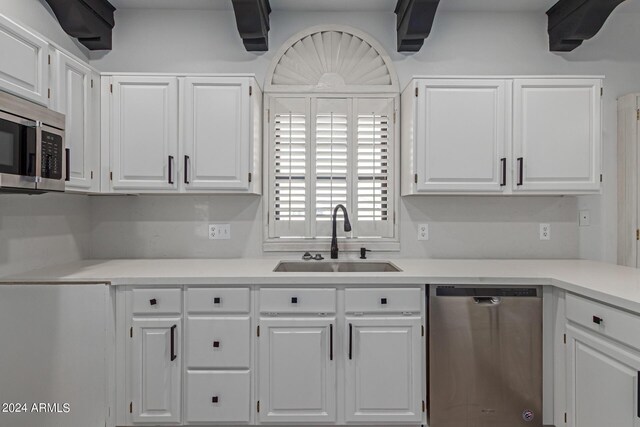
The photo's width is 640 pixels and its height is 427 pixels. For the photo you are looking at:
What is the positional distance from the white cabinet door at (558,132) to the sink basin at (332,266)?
3.44 ft

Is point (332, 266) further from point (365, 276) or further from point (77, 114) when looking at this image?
point (77, 114)

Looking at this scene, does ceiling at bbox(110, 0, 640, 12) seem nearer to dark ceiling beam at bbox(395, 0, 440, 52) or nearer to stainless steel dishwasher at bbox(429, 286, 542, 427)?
dark ceiling beam at bbox(395, 0, 440, 52)

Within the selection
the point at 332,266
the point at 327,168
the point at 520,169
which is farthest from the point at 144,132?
the point at 520,169

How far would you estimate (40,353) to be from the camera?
1852 mm

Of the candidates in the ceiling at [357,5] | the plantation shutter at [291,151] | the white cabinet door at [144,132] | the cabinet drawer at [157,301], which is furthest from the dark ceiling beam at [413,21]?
the cabinet drawer at [157,301]

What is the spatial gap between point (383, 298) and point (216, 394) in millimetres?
1036

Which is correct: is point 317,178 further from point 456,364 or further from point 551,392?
point 551,392

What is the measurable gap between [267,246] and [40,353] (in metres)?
1.38

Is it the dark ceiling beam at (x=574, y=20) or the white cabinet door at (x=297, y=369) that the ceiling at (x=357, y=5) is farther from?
the white cabinet door at (x=297, y=369)

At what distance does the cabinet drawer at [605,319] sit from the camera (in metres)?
1.46

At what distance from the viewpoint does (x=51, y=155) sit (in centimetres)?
168

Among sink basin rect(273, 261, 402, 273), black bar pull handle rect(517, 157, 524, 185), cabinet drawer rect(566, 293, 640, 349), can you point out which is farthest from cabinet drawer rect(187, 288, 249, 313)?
black bar pull handle rect(517, 157, 524, 185)

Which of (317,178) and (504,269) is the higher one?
(317,178)

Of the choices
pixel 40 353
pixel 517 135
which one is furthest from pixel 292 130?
pixel 40 353
